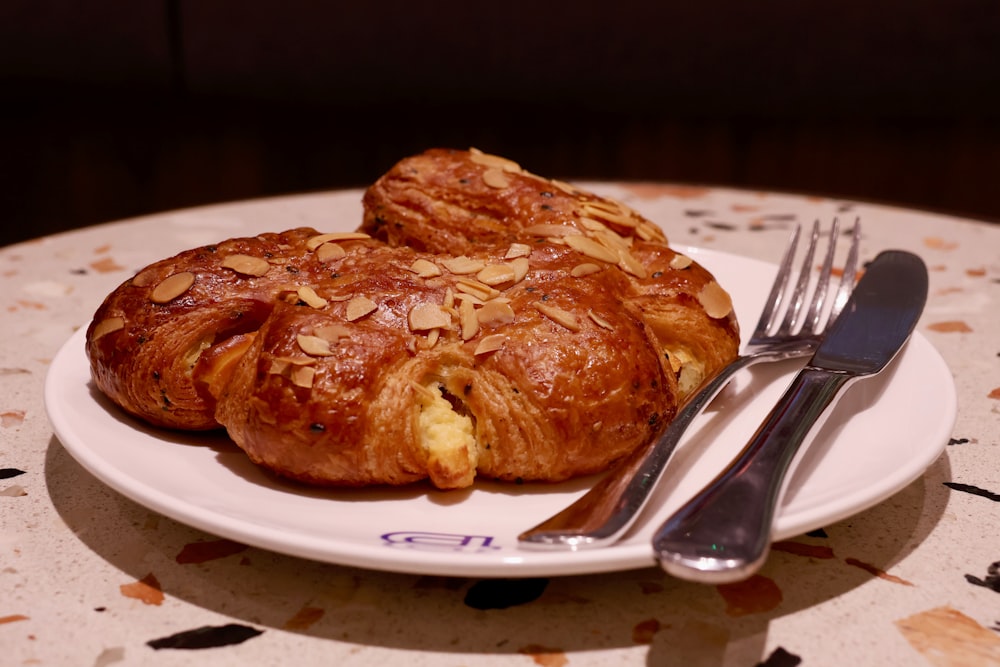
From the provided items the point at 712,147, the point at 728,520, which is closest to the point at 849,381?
the point at 728,520

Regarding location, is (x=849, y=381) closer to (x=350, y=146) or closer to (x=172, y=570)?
(x=172, y=570)

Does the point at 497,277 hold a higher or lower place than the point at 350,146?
higher

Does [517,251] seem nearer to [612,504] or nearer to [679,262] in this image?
[679,262]

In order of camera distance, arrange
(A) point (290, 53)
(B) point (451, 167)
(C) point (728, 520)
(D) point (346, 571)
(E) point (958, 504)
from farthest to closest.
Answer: (A) point (290, 53), (B) point (451, 167), (E) point (958, 504), (D) point (346, 571), (C) point (728, 520)

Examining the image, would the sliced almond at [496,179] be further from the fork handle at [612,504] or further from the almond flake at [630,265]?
the fork handle at [612,504]

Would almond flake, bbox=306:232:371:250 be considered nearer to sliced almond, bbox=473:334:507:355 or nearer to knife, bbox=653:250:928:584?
sliced almond, bbox=473:334:507:355

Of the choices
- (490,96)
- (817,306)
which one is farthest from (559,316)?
(490,96)
